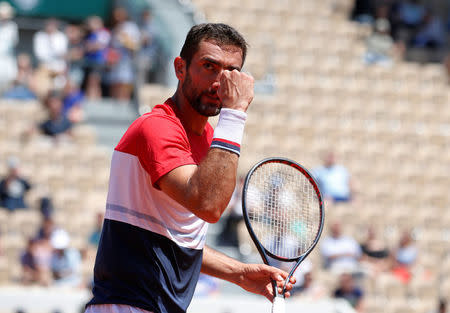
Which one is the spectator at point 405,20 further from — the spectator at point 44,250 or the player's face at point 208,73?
the player's face at point 208,73

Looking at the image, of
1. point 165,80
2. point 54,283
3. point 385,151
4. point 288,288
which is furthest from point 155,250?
point 385,151

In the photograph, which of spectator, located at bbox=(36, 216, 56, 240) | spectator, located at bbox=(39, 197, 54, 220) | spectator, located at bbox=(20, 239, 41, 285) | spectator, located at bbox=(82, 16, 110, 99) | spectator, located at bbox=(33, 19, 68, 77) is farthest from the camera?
spectator, located at bbox=(33, 19, 68, 77)

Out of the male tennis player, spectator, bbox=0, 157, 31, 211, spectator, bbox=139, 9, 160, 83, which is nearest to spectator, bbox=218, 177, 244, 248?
spectator, bbox=0, 157, 31, 211

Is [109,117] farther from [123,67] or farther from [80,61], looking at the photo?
[80,61]

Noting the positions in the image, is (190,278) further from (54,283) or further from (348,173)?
(348,173)

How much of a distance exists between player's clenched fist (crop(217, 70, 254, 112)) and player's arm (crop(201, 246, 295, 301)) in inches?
29.1

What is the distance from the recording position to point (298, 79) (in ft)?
47.5

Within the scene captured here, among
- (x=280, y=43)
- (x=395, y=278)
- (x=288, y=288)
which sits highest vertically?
(x=288, y=288)

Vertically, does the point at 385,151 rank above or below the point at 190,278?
below

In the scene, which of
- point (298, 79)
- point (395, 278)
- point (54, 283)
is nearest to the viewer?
point (54, 283)

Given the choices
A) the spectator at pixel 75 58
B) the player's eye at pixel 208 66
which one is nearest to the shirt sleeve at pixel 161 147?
the player's eye at pixel 208 66

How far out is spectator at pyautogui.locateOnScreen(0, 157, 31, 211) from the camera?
35.0ft

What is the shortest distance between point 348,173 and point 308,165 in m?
0.67

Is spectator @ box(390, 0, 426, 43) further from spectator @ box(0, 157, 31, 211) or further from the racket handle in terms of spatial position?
the racket handle
